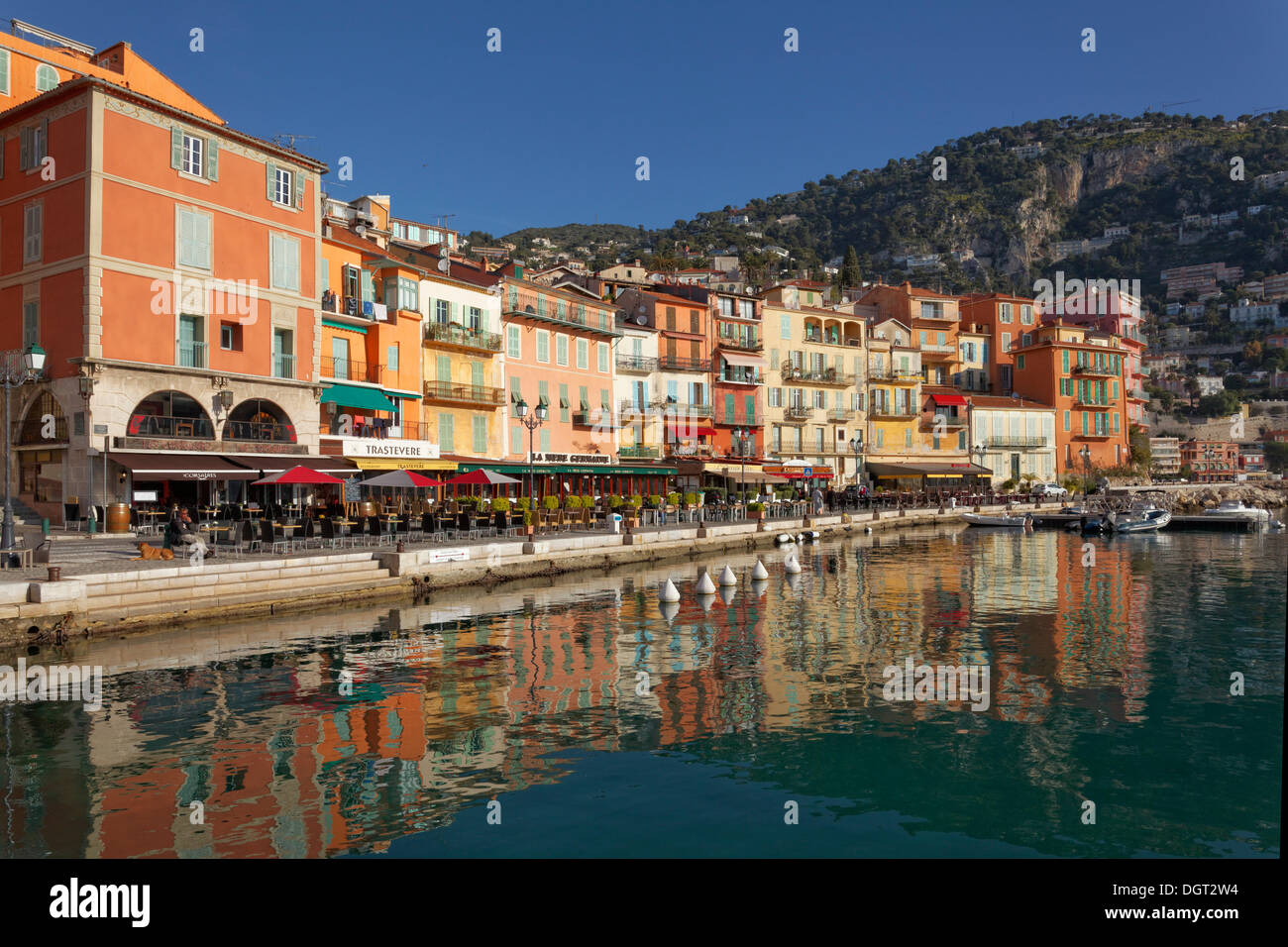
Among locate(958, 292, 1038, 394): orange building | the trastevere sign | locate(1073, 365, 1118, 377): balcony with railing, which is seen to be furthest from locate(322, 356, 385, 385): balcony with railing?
locate(1073, 365, 1118, 377): balcony with railing

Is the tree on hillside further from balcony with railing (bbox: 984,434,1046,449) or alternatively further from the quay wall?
the quay wall

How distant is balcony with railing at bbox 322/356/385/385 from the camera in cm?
3419

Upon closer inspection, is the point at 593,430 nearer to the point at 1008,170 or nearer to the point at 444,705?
the point at 444,705

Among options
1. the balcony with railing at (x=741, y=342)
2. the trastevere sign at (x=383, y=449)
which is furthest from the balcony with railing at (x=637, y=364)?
the trastevere sign at (x=383, y=449)

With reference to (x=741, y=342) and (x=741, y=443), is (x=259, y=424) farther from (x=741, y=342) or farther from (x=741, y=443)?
(x=741, y=342)

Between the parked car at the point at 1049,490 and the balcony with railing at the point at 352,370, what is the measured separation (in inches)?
1953

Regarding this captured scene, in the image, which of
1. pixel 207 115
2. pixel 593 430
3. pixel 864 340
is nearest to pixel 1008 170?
pixel 864 340

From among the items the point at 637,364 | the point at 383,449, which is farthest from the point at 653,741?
the point at 637,364

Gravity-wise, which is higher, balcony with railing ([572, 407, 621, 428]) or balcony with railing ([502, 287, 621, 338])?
balcony with railing ([502, 287, 621, 338])

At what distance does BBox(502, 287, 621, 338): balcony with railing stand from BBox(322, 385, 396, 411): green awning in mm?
9098

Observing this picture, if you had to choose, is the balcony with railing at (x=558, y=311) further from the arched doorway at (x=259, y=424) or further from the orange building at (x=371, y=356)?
the arched doorway at (x=259, y=424)

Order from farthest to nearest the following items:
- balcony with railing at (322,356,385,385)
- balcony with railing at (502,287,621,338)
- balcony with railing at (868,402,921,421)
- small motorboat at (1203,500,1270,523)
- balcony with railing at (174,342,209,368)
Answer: balcony with railing at (868,402,921,421)
small motorboat at (1203,500,1270,523)
balcony with railing at (502,287,621,338)
balcony with railing at (322,356,385,385)
balcony with railing at (174,342,209,368)

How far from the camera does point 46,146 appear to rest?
2723 centimetres

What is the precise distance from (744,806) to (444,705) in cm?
541
